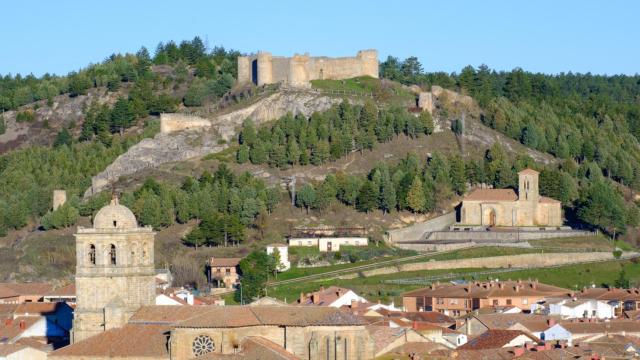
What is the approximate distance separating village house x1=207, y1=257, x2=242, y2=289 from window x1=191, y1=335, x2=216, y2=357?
1849 inches

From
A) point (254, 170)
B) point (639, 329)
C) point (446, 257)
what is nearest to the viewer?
point (639, 329)

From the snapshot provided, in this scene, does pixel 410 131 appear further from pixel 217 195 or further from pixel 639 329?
pixel 639 329

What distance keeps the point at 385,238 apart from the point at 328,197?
6518 mm

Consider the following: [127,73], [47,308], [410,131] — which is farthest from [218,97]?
[47,308]

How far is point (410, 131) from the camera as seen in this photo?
144m

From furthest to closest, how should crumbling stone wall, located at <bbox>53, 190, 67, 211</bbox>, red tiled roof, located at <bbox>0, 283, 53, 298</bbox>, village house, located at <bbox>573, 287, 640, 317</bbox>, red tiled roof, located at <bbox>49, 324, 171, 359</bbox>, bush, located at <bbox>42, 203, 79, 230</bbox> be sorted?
crumbling stone wall, located at <bbox>53, 190, 67, 211</bbox> → bush, located at <bbox>42, 203, 79, 230</bbox> → red tiled roof, located at <bbox>0, 283, 53, 298</bbox> → village house, located at <bbox>573, 287, 640, 317</bbox> → red tiled roof, located at <bbox>49, 324, 171, 359</bbox>

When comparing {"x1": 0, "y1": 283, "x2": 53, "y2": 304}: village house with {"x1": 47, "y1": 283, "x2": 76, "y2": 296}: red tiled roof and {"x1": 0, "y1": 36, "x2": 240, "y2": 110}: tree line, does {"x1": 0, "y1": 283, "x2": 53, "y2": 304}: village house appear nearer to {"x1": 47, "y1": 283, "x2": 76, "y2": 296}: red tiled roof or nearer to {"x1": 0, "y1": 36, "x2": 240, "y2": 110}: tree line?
{"x1": 47, "y1": 283, "x2": 76, "y2": 296}: red tiled roof

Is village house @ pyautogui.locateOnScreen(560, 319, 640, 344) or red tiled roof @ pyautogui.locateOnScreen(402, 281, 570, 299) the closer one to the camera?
village house @ pyautogui.locateOnScreen(560, 319, 640, 344)

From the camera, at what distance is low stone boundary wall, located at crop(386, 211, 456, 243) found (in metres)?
125

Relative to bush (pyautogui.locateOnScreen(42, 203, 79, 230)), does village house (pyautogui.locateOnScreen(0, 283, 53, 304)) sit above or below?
below

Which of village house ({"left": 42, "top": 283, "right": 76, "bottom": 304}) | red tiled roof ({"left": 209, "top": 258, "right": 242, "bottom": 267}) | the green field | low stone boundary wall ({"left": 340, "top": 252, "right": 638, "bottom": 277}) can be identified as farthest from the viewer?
low stone boundary wall ({"left": 340, "top": 252, "right": 638, "bottom": 277})

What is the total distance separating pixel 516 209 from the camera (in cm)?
13100

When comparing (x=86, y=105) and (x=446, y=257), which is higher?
(x=86, y=105)

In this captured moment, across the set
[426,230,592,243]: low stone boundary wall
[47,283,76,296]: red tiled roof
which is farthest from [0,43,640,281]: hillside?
[47,283,76,296]: red tiled roof
